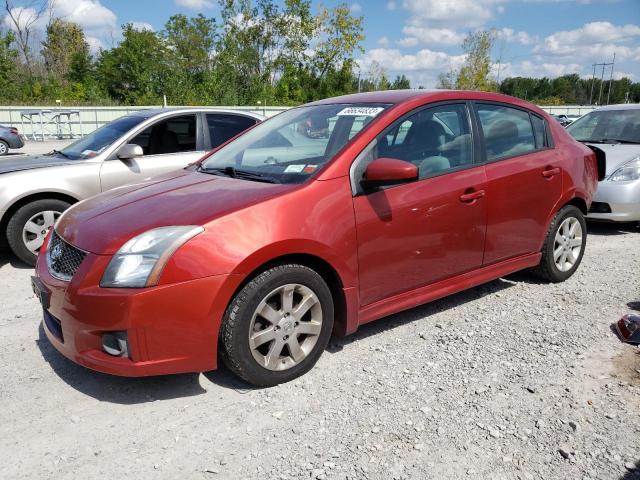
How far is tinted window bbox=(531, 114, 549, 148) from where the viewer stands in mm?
4496

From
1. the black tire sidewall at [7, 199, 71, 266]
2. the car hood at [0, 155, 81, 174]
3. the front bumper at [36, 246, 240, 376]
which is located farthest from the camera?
the car hood at [0, 155, 81, 174]

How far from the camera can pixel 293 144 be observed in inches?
148

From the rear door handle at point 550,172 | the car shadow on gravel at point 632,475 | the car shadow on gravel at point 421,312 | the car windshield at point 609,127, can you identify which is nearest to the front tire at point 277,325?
the car shadow on gravel at point 421,312

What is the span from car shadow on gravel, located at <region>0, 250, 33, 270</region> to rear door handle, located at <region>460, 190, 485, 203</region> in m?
4.44

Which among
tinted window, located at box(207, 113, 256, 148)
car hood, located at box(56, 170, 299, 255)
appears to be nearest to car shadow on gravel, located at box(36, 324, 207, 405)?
car hood, located at box(56, 170, 299, 255)

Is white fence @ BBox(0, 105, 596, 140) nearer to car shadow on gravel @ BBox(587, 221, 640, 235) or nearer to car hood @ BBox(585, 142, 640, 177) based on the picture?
car shadow on gravel @ BBox(587, 221, 640, 235)

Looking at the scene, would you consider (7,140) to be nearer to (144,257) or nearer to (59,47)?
(144,257)

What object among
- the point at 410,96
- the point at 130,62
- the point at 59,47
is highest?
the point at 59,47

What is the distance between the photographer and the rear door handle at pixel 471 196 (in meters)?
3.71

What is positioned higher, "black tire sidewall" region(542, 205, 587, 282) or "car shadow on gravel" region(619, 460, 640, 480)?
"black tire sidewall" region(542, 205, 587, 282)

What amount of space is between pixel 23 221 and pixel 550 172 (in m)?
5.05

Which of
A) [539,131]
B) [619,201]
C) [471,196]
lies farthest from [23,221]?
[619,201]

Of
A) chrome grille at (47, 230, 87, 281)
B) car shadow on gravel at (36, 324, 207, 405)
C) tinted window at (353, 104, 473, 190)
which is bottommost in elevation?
car shadow on gravel at (36, 324, 207, 405)

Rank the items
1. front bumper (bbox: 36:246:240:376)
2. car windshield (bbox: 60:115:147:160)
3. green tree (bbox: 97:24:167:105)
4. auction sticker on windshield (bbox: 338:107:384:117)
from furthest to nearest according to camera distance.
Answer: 1. green tree (bbox: 97:24:167:105)
2. car windshield (bbox: 60:115:147:160)
3. auction sticker on windshield (bbox: 338:107:384:117)
4. front bumper (bbox: 36:246:240:376)
